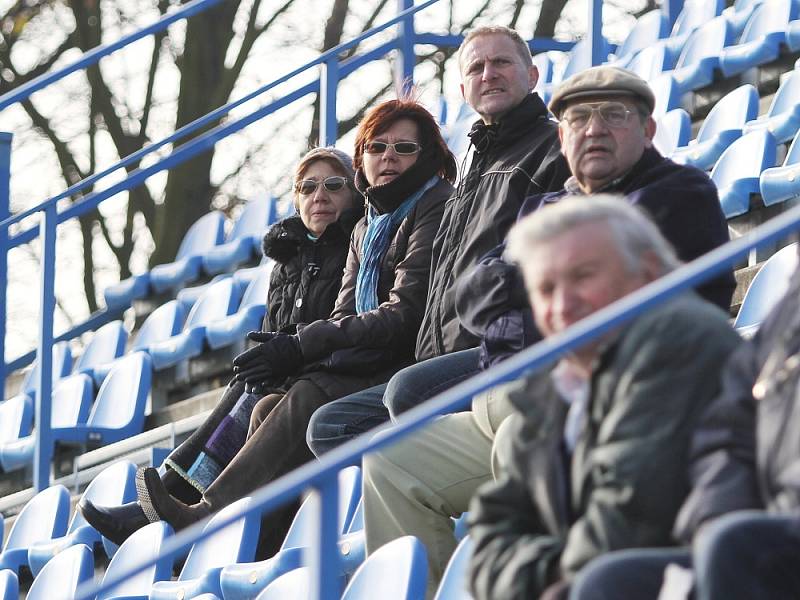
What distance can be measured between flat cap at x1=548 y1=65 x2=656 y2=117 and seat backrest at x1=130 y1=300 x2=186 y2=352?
421 cm

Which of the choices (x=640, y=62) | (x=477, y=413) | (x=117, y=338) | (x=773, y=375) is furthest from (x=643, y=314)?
(x=117, y=338)

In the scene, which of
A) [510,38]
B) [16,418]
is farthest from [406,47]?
Result: [510,38]

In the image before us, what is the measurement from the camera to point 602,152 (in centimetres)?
393

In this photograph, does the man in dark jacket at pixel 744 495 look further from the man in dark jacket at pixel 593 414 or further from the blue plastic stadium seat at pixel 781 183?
the blue plastic stadium seat at pixel 781 183

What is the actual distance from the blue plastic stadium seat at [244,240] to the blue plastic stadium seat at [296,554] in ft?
12.4

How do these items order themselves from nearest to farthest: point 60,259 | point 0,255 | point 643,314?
point 643,314, point 0,255, point 60,259

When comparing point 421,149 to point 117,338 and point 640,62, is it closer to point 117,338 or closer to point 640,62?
point 640,62

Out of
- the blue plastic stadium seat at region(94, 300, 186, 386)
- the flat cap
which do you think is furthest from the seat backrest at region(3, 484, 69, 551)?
the flat cap

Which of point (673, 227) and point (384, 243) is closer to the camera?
point (673, 227)

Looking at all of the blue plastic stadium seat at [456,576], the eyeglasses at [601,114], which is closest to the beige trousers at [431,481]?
the blue plastic stadium seat at [456,576]

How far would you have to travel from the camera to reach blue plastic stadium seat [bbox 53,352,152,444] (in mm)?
7082

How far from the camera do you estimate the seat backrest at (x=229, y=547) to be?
195 inches

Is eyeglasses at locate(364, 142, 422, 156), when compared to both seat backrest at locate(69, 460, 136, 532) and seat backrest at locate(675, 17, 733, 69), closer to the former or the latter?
seat backrest at locate(69, 460, 136, 532)

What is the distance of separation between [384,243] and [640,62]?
9.98 feet
